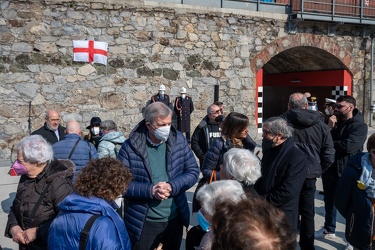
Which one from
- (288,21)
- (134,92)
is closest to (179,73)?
(134,92)

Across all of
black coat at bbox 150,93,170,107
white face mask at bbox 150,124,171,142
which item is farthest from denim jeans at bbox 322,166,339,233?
black coat at bbox 150,93,170,107

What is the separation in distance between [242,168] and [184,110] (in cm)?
732

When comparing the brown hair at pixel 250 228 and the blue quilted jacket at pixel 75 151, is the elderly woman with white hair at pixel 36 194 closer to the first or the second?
the blue quilted jacket at pixel 75 151

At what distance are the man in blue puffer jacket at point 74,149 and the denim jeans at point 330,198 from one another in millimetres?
2559

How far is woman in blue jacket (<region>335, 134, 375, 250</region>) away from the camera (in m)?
2.60

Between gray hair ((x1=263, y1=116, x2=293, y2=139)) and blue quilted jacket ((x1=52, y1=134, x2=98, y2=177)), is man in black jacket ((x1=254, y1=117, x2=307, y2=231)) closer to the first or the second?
gray hair ((x1=263, y1=116, x2=293, y2=139))

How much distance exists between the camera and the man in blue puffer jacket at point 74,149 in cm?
357

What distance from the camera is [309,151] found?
3.70 meters

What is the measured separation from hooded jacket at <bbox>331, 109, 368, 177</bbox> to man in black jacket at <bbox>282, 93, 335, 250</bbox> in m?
0.42

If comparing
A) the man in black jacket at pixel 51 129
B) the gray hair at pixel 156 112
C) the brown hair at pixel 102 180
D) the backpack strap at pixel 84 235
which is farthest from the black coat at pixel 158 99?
the backpack strap at pixel 84 235

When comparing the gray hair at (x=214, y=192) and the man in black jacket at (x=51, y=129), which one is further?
the man in black jacket at (x=51, y=129)

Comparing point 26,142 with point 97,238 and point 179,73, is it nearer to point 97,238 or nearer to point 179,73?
point 97,238

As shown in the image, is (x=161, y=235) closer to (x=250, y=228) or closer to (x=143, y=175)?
(x=143, y=175)

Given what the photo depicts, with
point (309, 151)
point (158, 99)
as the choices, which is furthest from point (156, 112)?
point (158, 99)
